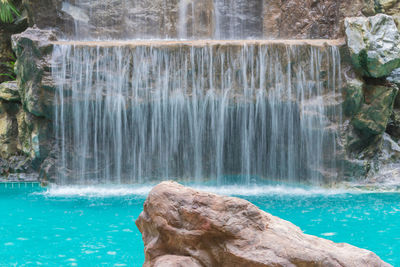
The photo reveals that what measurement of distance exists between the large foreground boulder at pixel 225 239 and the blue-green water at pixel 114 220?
63.5 inches

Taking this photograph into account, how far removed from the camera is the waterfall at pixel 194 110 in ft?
28.8

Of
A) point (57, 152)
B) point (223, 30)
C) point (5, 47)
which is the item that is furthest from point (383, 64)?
point (5, 47)

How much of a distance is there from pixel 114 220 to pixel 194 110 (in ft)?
11.4

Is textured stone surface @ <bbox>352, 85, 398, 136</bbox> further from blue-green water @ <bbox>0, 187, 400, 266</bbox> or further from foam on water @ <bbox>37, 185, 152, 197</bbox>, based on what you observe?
foam on water @ <bbox>37, 185, 152, 197</bbox>

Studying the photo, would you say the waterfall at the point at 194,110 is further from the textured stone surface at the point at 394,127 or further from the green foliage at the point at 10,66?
the green foliage at the point at 10,66

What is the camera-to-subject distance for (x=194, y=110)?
8.91 metres

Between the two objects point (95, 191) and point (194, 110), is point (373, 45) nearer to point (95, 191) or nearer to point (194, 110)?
point (194, 110)

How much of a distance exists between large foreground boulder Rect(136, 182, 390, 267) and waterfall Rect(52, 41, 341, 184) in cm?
600

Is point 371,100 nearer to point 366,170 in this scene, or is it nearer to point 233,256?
point 366,170

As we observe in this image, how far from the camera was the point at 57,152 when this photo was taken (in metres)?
9.20

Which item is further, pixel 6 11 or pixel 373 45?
pixel 6 11

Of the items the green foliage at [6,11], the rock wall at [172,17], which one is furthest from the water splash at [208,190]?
the green foliage at [6,11]

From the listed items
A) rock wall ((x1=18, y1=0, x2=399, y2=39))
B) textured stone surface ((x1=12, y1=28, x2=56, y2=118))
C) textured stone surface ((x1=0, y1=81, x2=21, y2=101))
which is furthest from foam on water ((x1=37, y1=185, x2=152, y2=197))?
rock wall ((x1=18, y1=0, x2=399, y2=39))

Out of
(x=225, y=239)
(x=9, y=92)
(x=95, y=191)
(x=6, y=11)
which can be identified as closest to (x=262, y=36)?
(x=95, y=191)
